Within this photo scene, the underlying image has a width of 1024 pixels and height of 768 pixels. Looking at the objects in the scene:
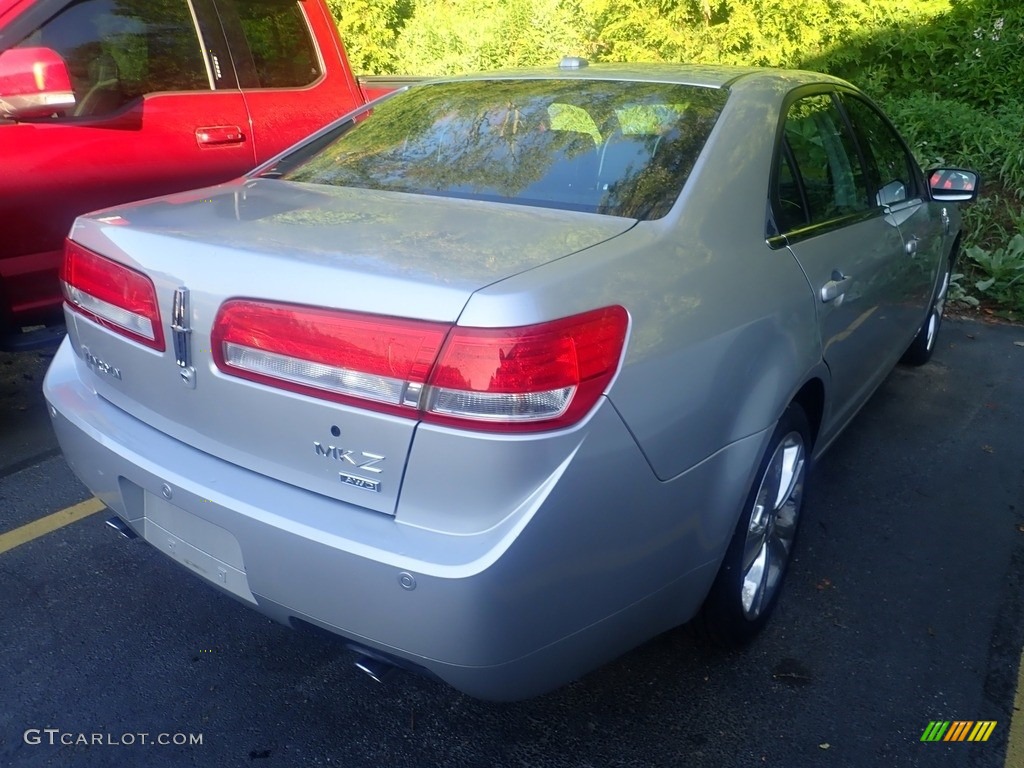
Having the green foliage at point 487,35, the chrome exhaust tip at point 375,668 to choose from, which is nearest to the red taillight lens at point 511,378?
the chrome exhaust tip at point 375,668

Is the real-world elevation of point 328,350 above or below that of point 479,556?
above

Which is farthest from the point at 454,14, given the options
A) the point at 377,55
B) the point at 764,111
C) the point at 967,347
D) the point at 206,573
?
the point at 206,573

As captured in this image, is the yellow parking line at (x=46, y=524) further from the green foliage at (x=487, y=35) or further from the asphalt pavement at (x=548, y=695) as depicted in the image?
the green foliage at (x=487, y=35)

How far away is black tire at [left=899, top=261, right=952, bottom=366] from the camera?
16.5ft

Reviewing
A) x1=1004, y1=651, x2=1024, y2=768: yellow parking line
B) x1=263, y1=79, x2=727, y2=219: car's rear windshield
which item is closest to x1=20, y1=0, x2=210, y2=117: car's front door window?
x1=263, y1=79, x2=727, y2=219: car's rear windshield

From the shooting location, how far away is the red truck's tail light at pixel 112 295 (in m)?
2.13

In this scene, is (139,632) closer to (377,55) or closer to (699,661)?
(699,661)

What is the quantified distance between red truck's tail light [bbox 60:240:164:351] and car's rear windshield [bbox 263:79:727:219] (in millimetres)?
710

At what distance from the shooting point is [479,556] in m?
1.75

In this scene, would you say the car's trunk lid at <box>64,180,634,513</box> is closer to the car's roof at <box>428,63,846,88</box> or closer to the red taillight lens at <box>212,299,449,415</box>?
the red taillight lens at <box>212,299,449,415</box>

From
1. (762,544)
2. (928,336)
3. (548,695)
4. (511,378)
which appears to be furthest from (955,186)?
(511,378)

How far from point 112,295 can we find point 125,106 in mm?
2232

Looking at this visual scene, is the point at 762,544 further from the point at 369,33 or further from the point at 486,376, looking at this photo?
the point at 369,33

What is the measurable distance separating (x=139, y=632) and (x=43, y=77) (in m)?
2.21
